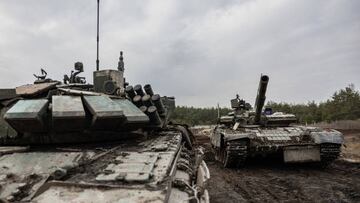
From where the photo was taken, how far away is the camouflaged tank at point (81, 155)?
330cm

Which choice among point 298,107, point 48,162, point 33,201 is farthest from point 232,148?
point 298,107

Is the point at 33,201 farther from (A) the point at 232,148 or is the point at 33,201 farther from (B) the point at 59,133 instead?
(A) the point at 232,148

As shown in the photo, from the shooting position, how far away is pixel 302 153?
1241 centimetres

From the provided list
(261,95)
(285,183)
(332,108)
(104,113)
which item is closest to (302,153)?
(261,95)

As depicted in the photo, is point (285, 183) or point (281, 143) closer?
point (285, 183)

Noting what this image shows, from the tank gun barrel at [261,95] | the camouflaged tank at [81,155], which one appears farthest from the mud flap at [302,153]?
the camouflaged tank at [81,155]

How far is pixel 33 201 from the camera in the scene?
3.11m

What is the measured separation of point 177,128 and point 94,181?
5.02 meters

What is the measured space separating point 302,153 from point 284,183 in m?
2.43

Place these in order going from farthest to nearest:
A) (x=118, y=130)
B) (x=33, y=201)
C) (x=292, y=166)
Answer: (x=292, y=166)
(x=118, y=130)
(x=33, y=201)

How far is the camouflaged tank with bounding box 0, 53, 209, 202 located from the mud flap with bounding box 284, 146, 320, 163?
638cm

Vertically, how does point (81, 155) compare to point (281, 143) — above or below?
above

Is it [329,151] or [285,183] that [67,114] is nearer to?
[285,183]

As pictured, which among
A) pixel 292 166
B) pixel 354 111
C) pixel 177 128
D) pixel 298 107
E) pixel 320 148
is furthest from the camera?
pixel 298 107
